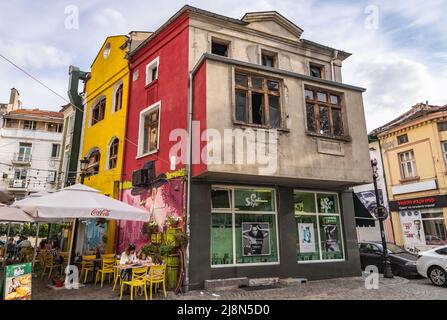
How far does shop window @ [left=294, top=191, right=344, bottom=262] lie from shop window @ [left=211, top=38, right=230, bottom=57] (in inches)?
260

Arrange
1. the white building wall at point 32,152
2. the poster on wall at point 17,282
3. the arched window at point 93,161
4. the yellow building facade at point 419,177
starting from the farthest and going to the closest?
the white building wall at point 32,152 → the yellow building facade at point 419,177 → the arched window at point 93,161 → the poster on wall at point 17,282

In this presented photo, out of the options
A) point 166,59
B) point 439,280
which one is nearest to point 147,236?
point 166,59

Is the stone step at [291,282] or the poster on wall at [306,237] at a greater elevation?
the poster on wall at [306,237]

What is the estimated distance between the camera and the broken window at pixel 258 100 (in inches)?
420

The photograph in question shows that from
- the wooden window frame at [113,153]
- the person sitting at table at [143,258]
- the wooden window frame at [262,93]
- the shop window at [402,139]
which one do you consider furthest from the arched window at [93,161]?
the shop window at [402,139]

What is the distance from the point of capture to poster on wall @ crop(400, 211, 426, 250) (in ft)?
69.9

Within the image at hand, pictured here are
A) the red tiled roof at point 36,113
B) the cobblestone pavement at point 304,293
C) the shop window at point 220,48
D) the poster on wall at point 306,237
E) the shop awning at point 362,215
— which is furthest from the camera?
the red tiled roof at point 36,113

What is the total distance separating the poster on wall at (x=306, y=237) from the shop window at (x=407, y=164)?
48.1 ft

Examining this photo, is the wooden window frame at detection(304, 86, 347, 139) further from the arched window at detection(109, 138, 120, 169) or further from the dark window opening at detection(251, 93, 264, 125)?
the arched window at detection(109, 138, 120, 169)

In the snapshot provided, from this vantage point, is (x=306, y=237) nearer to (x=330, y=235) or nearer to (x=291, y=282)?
(x=330, y=235)

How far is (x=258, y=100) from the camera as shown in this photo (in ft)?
36.8

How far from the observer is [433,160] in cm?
2119

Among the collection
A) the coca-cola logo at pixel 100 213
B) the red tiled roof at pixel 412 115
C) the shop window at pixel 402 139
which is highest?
the red tiled roof at pixel 412 115

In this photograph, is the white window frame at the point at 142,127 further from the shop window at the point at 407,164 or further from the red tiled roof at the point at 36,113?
the red tiled roof at the point at 36,113
